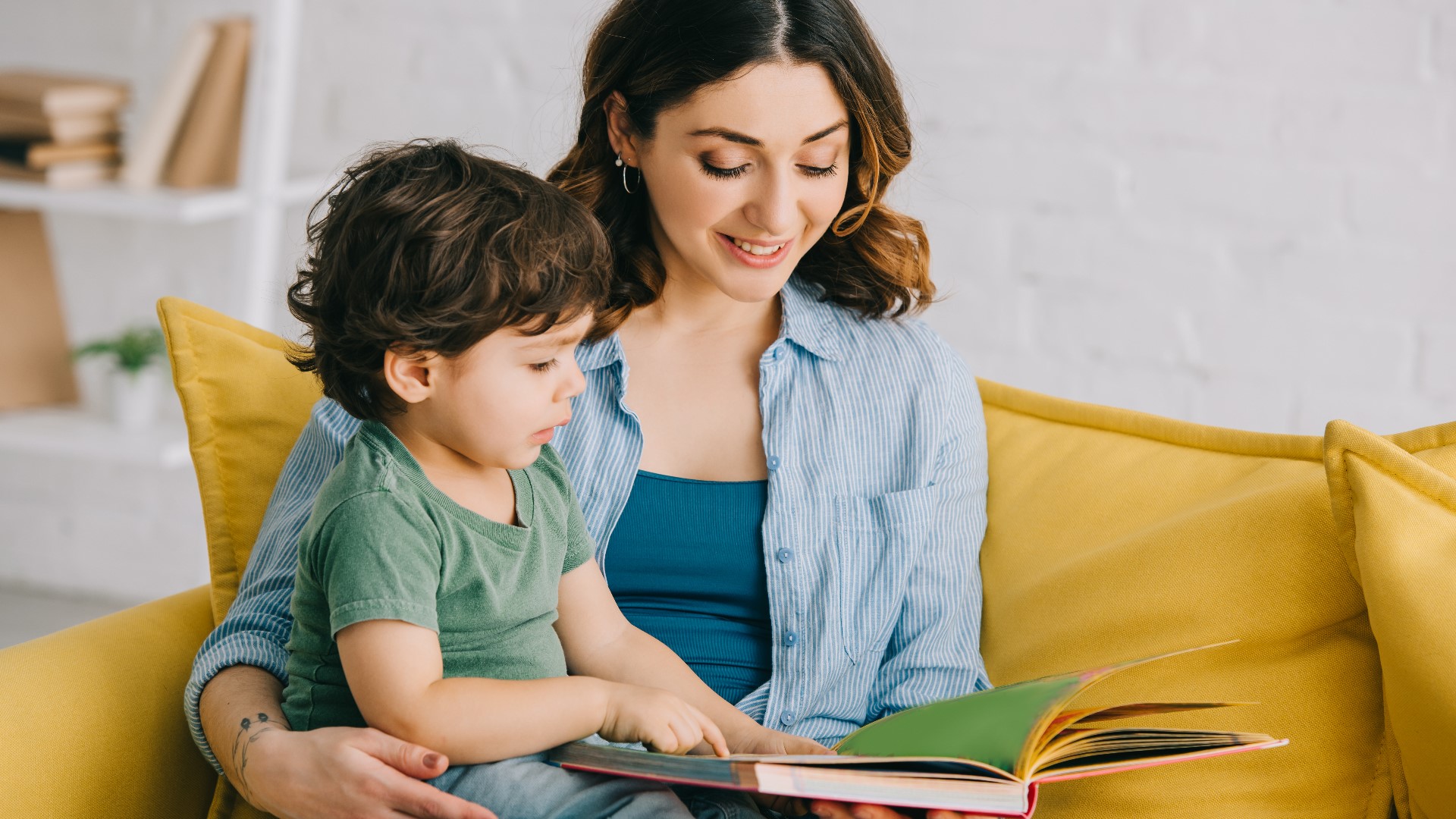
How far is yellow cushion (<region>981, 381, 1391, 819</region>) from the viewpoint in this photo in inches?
47.2

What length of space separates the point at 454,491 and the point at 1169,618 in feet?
2.19

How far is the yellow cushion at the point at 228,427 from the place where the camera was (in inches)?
56.1

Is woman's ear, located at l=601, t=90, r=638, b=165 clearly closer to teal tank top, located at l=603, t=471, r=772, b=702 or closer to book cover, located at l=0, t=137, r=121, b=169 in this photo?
teal tank top, located at l=603, t=471, r=772, b=702

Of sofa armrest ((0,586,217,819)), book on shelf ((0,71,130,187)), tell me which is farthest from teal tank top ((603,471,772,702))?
book on shelf ((0,71,130,187))

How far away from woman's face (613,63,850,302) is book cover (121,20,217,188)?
133cm

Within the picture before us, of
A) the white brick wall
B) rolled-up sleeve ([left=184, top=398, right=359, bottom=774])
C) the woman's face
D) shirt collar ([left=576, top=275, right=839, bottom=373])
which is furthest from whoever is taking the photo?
the white brick wall

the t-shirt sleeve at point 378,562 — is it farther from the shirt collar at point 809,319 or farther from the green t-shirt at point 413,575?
the shirt collar at point 809,319

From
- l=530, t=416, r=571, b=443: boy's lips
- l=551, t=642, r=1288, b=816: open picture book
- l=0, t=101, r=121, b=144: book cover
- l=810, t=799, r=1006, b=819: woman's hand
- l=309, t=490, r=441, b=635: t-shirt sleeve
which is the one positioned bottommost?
l=810, t=799, r=1006, b=819: woman's hand

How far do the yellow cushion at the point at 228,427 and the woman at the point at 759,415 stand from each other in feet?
0.31

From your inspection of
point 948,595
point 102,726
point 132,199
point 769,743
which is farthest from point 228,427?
point 132,199

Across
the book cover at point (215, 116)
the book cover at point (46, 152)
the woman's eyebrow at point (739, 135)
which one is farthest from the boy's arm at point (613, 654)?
the book cover at point (46, 152)

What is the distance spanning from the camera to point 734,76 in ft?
4.44

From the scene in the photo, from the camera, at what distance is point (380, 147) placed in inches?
49.8

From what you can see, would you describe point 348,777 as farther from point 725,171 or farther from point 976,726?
point 725,171
